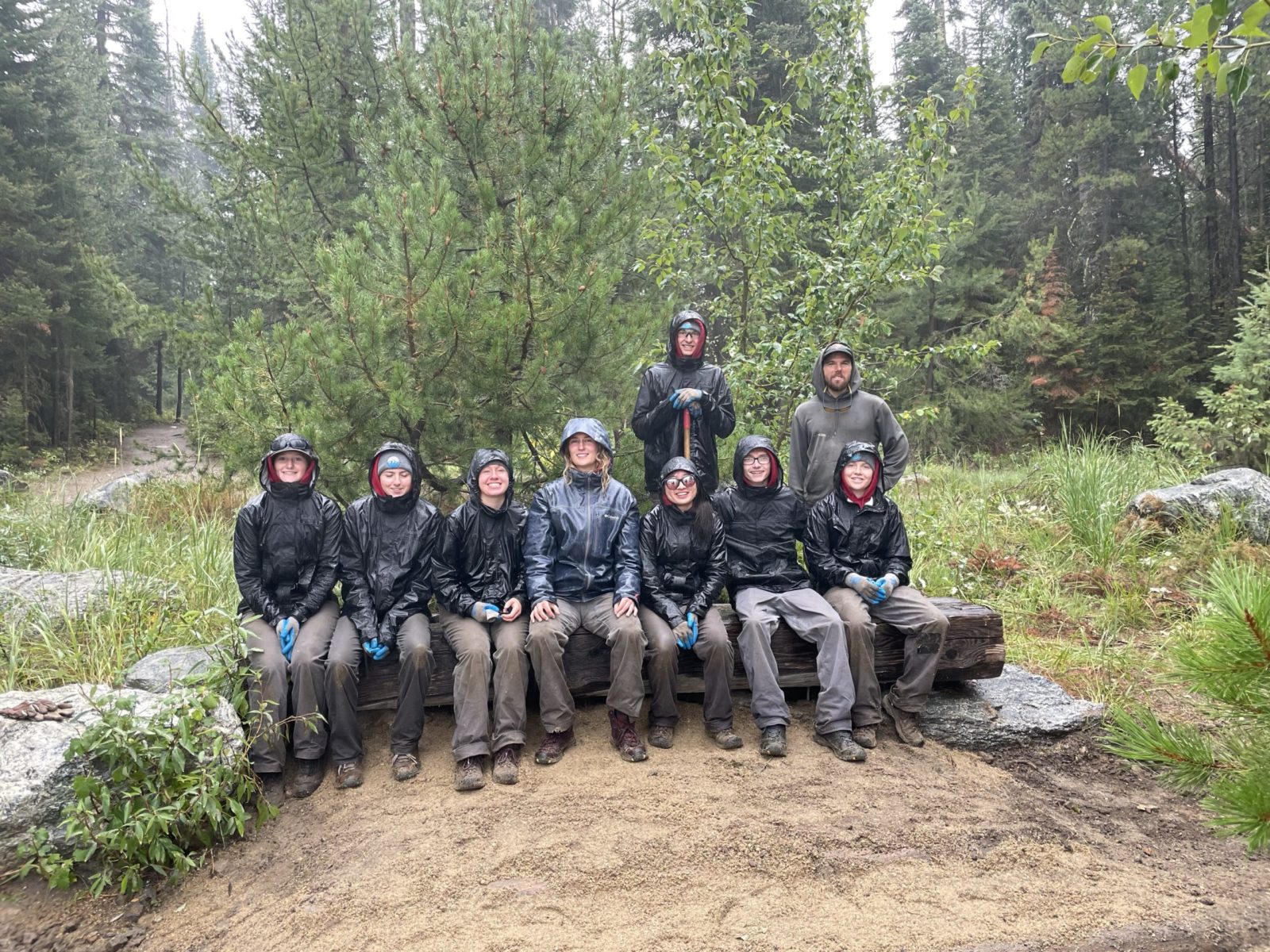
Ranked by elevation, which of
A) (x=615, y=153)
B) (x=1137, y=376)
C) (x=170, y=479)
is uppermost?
(x=615, y=153)

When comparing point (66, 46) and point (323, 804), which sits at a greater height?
point (66, 46)

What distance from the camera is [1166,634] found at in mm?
5605

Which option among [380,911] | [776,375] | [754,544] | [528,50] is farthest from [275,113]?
[380,911]

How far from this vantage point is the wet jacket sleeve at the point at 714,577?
4.52 meters

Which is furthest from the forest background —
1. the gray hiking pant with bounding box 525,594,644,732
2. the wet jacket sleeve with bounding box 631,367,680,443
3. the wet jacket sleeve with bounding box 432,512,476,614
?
the gray hiking pant with bounding box 525,594,644,732

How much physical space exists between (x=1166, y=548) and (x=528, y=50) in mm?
6933

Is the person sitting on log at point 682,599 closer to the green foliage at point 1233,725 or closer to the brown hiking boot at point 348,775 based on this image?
the brown hiking boot at point 348,775

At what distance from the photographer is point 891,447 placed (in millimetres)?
5188

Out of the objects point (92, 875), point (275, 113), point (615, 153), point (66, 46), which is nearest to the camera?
point (92, 875)

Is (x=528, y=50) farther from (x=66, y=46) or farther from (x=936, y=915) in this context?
(x=66, y=46)

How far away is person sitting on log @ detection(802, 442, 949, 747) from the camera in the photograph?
436cm

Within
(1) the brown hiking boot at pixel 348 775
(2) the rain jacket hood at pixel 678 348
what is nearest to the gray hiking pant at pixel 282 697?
(1) the brown hiking boot at pixel 348 775

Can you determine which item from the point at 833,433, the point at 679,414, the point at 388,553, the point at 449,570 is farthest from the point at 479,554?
the point at 833,433

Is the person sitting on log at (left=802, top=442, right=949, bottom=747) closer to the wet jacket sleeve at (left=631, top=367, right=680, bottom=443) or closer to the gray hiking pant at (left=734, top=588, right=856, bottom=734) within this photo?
the gray hiking pant at (left=734, top=588, right=856, bottom=734)
